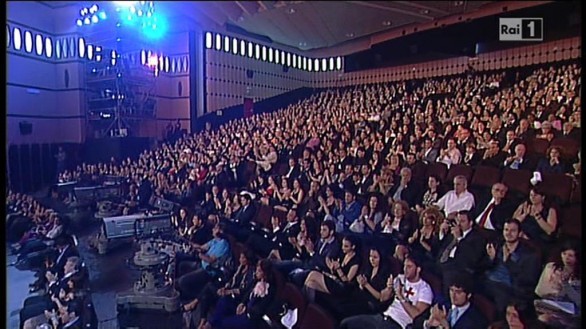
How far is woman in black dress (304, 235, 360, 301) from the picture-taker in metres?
1.87

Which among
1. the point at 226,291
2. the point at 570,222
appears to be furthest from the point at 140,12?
the point at 570,222

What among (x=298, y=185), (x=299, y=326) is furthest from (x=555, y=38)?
(x=299, y=326)

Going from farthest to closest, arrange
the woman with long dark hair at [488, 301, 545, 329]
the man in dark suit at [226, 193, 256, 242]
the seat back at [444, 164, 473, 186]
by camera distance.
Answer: the man in dark suit at [226, 193, 256, 242] → the seat back at [444, 164, 473, 186] → the woman with long dark hair at [488, 301, 545, 329]

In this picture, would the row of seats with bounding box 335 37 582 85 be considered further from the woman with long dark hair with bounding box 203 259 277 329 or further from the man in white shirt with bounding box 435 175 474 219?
the woman with long dark hair with bounding box 203 259 277 329

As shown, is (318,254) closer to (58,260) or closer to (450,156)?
(450,156)

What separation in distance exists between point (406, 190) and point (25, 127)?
52.2 inches

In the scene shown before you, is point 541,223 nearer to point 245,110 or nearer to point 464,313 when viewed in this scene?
point 464,313

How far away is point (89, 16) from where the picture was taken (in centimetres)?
197

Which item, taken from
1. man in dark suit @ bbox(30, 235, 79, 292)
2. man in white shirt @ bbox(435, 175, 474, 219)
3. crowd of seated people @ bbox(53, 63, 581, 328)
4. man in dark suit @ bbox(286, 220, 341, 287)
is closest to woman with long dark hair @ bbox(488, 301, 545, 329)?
crowd of seated people @ bbox(53, 63, 581, 328)

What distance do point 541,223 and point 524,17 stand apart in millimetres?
666

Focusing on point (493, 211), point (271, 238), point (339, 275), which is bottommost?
point (339, 275)

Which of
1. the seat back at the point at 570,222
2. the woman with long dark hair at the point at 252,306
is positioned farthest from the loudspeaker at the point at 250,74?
the seat back at the point at 570,222

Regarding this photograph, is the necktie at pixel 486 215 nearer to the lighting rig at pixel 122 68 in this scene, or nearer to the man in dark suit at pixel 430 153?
the man in dark suit at pixel 430 153

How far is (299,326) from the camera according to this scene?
1889 millimetres
